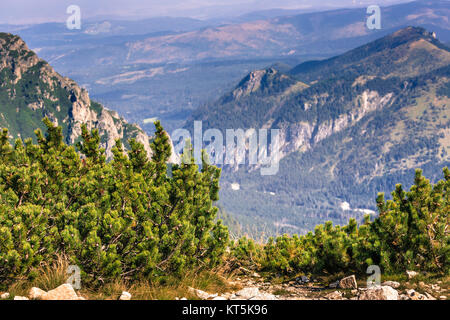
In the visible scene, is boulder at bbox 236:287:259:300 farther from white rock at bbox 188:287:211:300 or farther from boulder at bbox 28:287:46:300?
boulder at bbox 28:287:46:300

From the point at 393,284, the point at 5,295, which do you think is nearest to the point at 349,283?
the point at 393,284

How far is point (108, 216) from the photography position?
1187 centimetres

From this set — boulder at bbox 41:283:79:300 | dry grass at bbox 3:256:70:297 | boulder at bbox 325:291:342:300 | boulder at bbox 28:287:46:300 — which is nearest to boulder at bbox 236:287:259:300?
boulder at bbox 325:291:342:300

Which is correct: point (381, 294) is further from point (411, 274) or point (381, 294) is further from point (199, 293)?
point (199, 293)

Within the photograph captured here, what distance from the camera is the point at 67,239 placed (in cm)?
1152

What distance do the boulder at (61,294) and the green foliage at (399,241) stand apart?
26.7 feet

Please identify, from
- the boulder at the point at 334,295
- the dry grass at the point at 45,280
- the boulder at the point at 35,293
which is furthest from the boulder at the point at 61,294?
the boulder at the point at 334,295

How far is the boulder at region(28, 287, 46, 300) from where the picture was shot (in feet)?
32.8

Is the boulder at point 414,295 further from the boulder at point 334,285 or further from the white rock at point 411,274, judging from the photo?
the boulder at point 334,285

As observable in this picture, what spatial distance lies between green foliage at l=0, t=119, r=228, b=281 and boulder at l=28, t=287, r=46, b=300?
3.01 feet
